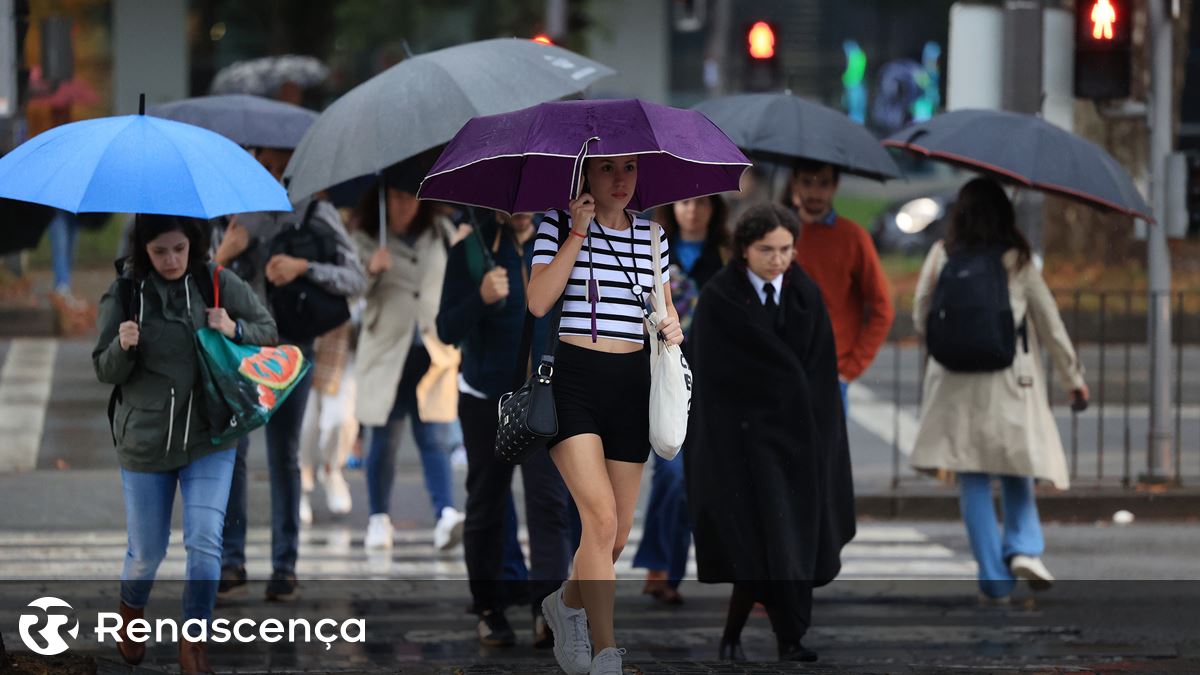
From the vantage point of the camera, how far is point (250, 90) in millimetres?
14133

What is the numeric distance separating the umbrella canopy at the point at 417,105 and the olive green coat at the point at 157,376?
0.66 meters

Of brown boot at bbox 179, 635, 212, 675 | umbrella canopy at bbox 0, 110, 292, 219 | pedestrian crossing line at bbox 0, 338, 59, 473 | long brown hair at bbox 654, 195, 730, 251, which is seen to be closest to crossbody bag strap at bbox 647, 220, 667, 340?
umbrella canopy at bbox 0, 110, 292, 219

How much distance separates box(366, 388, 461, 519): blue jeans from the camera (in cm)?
951

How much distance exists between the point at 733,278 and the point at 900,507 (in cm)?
414

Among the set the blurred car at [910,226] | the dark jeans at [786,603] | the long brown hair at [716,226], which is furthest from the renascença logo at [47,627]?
the blurred car at [910,226]

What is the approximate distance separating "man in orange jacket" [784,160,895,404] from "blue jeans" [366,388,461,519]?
2.13m

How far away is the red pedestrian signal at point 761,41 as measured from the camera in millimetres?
15727

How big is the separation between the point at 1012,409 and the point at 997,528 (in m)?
0.55

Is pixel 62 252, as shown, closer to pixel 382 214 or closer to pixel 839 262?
pixel 382 214

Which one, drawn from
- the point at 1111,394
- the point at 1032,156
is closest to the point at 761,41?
the point at 1111,394

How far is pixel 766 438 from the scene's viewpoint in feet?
22.9

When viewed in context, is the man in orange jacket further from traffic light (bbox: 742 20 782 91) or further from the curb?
traffic light (bbox: 742 20 782 91)

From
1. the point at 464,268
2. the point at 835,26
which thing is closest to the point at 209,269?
the point at 464,268

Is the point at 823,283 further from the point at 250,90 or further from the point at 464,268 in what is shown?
the point at 250,90
